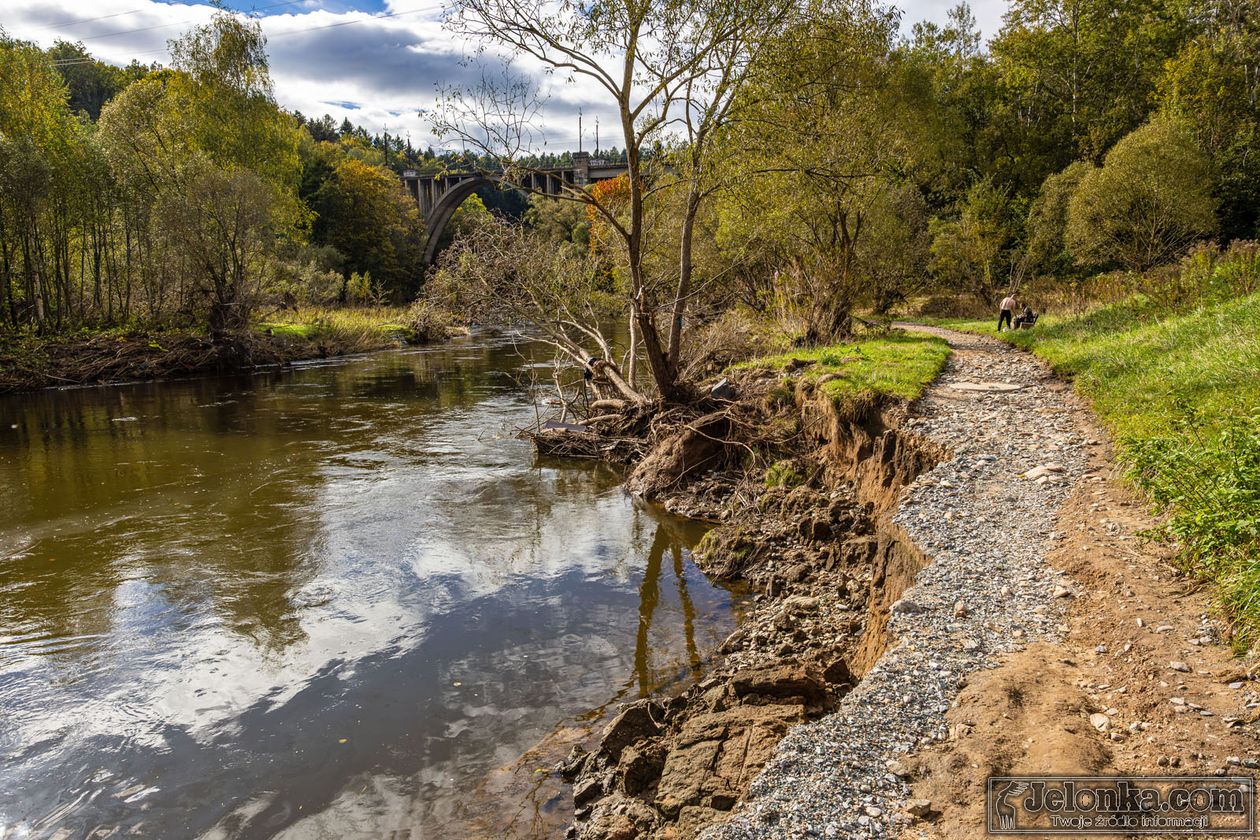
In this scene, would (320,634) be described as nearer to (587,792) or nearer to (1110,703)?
(587,792)

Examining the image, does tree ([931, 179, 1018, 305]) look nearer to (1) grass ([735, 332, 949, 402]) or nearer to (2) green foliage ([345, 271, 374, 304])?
(1) grass ([735, 332, 949, 402])

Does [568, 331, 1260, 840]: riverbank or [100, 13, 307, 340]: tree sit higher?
[100, 13, 307, 340]: tree

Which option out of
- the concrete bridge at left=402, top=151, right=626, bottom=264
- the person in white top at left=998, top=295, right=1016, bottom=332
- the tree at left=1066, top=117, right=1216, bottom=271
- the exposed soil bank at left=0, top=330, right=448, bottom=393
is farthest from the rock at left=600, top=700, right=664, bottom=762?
the concrete bridge at left=402, top=151, right=626, bottom=264

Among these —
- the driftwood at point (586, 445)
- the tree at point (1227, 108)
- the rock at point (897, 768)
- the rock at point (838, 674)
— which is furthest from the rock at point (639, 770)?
the tree at point (1227, 108)

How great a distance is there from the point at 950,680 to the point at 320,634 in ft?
A: 23.7

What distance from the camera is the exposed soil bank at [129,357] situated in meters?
28.6

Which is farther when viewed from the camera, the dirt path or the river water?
the river water

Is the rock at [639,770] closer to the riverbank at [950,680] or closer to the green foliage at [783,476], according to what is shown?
the riverbank at [950,680]

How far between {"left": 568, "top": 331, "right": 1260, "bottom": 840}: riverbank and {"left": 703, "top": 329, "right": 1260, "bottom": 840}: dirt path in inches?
0.5

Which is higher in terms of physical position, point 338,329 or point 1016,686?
point 338,329

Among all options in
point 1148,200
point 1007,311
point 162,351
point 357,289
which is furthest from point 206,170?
point 1148,200

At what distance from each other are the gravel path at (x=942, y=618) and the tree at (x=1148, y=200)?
21663 mm

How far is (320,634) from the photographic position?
8.96 meters

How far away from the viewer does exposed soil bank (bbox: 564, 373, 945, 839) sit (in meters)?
5.33
